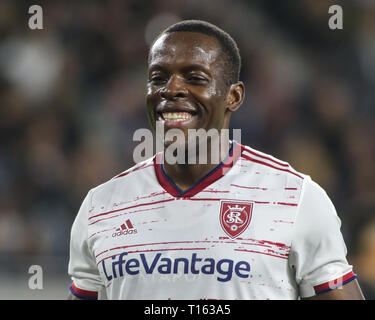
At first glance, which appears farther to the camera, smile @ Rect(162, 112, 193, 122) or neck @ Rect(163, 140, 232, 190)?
neck @ Rect(163, 140, 232, 190)

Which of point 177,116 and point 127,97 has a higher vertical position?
point 127,97

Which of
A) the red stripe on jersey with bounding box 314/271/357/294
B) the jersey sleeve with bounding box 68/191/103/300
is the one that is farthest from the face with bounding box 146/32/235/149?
the red stripe on jersey with bounding box 314/271/357/294

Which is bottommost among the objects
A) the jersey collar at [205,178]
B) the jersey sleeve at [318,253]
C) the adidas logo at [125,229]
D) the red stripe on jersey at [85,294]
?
the red stripe on jersey at [85,294]

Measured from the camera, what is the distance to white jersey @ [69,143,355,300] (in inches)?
91.4

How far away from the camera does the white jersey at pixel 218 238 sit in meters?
2.32

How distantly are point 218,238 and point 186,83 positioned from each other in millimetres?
552

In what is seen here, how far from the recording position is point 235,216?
7.98 ft

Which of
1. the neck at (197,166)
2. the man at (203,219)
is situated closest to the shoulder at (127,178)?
the man at (203,219)

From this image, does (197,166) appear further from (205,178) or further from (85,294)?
(85,294)

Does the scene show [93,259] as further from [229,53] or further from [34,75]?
[34,75]

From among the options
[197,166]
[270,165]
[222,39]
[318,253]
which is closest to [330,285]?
[318,253]

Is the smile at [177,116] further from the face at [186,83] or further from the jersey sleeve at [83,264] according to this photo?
the jersey sleeve at [83,264]

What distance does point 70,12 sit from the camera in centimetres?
677

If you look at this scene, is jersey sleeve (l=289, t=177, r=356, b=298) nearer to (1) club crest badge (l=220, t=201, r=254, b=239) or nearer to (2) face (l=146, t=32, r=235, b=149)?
(1) club crest badge (l=220, t=201, r=254, b=239)
